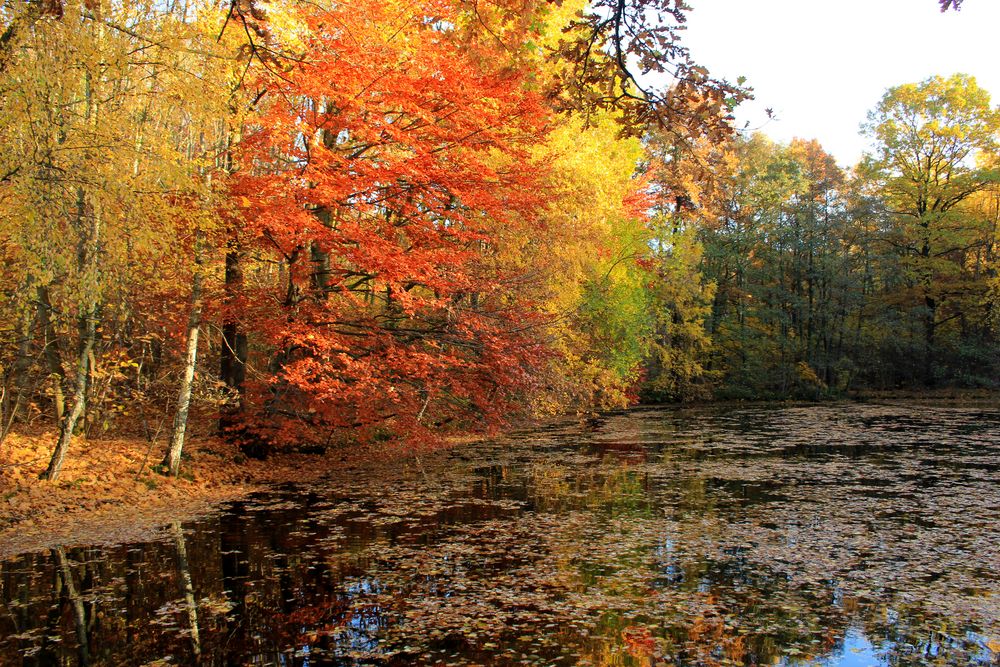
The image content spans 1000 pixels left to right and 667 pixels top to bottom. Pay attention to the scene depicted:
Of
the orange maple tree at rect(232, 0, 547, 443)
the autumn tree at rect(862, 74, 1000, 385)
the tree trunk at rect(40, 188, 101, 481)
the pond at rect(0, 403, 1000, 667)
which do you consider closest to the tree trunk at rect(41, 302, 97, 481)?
the tree trunk at rect(40, 188, 101, 481)

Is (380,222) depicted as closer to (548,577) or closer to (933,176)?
(548,577)

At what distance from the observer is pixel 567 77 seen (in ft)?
16.0

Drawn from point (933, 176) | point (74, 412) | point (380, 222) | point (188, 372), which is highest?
point (933, 176)

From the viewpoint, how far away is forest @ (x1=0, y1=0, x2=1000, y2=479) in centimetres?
639

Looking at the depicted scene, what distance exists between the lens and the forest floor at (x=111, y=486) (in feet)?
27.0

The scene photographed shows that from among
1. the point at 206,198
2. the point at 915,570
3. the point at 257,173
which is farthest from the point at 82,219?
the point at 915,570

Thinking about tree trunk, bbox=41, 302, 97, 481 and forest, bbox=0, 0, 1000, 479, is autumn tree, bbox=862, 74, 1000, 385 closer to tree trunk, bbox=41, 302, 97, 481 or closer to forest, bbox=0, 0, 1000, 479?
forest, bbox=0, 0, 1000, 479

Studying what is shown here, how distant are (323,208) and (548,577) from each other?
747 centimetres

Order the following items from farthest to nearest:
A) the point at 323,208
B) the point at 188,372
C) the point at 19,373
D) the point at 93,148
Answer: the point at 323,208, the point at 19,373, the point at 188,372, the point at 93,148

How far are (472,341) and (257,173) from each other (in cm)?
463

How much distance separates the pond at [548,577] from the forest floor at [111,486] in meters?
0.64

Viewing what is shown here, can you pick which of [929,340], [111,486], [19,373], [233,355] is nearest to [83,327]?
[19,373]

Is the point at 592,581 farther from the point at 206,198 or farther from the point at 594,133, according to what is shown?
the point at 594,133

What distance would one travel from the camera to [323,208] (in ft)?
38.7
